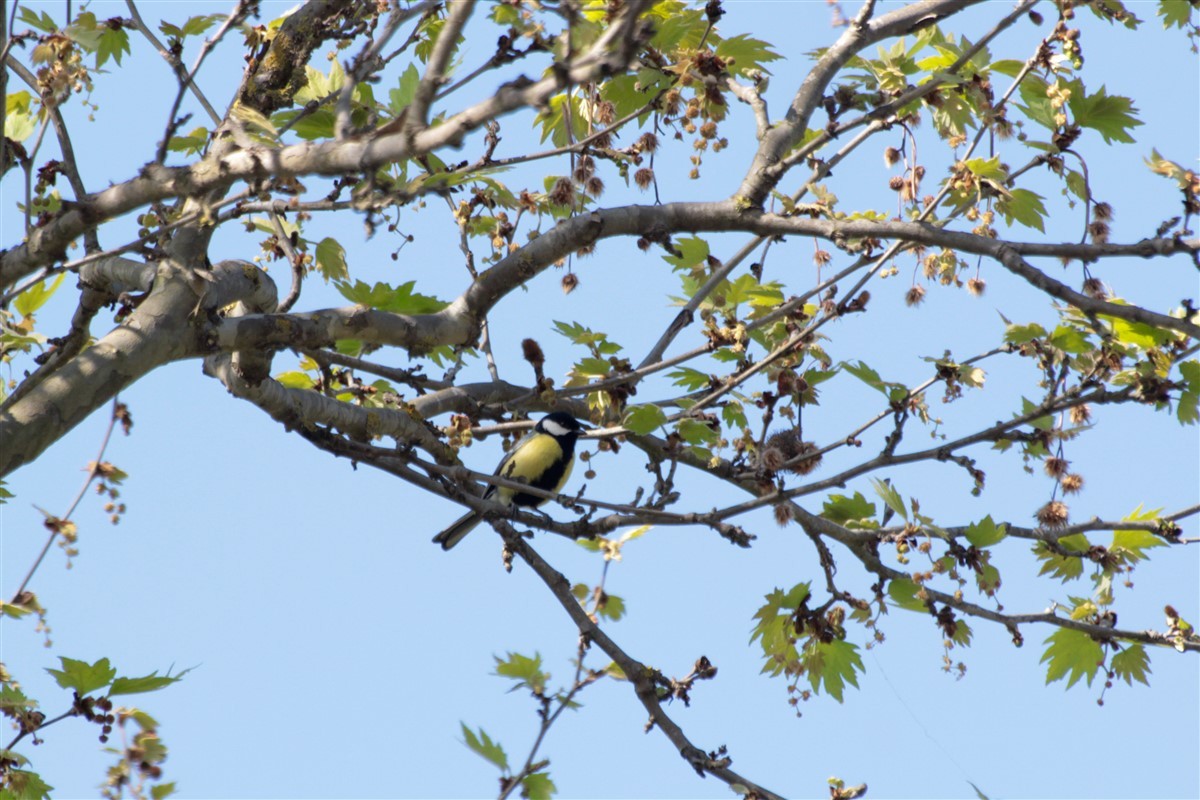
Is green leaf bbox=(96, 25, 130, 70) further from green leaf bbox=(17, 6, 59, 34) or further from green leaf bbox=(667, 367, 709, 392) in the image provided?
green leaf bbox=(667, 367, 709, 392)

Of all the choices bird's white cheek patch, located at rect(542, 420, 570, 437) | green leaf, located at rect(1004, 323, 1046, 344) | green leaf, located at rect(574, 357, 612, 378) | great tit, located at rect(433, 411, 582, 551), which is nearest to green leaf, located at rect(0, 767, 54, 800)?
green leaf, located at rect(574, 357, 612, 378)

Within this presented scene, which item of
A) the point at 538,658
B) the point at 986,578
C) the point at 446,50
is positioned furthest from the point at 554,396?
the point at 446,50

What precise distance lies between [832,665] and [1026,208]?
2.02 meters

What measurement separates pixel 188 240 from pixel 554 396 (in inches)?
56.1

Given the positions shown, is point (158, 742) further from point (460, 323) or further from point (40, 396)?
point (460, 323)

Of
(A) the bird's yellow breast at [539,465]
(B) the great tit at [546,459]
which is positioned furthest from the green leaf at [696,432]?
(A) the bird's yellow breast at [539,465]

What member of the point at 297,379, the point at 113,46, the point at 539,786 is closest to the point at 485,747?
the point at 539,786

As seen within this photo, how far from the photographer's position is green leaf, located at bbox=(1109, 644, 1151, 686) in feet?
15.4

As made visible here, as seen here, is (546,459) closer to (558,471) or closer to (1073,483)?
(558,471)

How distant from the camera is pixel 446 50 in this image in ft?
7.30

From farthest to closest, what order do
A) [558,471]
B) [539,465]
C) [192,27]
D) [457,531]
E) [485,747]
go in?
[558,471] < [539,465] < [457,531] < [192,27] < [485,747]

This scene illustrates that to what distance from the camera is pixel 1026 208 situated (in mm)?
4699

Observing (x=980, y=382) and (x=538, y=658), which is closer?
(x=538, y=658)

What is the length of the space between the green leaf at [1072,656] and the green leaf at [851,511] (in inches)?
37.4
